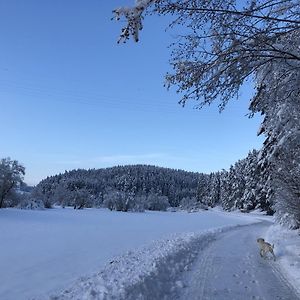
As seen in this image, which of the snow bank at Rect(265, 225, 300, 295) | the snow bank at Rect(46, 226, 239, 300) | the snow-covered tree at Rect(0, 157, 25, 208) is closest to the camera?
the snow bank at Rect(46, 226, 239, 300)

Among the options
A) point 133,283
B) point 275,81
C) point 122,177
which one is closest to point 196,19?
point 275,81

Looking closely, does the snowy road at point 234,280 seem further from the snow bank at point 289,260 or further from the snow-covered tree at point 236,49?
the snow-covered tree at point 236,49

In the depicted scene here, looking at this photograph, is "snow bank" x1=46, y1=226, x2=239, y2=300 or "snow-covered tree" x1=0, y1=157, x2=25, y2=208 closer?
"snow bank" x1=46, y1=226, x2=239, y2=300

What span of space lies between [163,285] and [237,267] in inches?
158

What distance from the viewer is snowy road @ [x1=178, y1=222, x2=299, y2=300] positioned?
925 cm

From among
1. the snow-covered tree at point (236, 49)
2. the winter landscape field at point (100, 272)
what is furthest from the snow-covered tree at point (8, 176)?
the snow-covered tree at point (236, 49)

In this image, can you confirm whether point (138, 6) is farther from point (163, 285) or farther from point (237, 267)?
point (237, 267)

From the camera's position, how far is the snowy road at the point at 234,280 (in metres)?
9.25

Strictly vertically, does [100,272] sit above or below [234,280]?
above

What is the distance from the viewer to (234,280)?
426 inches

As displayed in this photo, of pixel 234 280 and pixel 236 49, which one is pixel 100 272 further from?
pixel 236 49

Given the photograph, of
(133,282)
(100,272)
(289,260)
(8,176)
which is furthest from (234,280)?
(8,176)

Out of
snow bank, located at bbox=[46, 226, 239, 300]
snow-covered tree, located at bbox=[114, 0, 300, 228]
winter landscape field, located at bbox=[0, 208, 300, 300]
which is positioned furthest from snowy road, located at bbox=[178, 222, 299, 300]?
snow-covered tree, located at bbox=[114, 0, 300, 228]

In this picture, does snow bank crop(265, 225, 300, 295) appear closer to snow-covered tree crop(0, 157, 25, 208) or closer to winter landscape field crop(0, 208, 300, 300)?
winter landscape field crop(0, 208, 300, 300)
